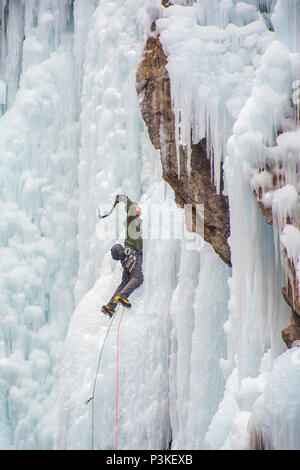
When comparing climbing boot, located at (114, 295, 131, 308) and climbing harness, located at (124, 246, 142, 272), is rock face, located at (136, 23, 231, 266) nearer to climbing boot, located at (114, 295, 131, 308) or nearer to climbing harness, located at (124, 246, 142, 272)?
climbing harness, located at (124, 246, 142, 272)

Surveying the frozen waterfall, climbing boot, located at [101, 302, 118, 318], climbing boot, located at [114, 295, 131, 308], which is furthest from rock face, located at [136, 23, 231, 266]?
climbing boot, located at [101, 302, 118, 318]

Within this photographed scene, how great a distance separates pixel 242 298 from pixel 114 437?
2.29m

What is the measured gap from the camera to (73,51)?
8.34 metres

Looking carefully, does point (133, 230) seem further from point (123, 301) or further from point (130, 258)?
point (123, 301)

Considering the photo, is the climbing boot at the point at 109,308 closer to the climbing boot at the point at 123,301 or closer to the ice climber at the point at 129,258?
the ice climber at the point at 129,258

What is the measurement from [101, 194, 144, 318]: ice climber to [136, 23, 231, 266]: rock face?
3.15 feet

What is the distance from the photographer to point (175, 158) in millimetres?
5137

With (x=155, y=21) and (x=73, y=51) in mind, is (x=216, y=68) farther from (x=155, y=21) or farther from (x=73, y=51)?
(x=73, y=51)

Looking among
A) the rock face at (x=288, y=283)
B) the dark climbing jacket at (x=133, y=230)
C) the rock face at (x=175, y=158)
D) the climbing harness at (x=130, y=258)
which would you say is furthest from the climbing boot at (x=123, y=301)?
the rock face at (x=288, y=283)

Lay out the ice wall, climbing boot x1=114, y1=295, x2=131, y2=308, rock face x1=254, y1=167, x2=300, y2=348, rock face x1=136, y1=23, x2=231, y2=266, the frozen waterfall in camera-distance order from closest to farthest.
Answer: rock face x1=254, y1=167, x2=300, y2=348
the frozen waterfall
rock face x1=136, y1=23, x2=231, y2=266
climbing boot x1=114, y1=295, x2=131, y2=308
the ice wall

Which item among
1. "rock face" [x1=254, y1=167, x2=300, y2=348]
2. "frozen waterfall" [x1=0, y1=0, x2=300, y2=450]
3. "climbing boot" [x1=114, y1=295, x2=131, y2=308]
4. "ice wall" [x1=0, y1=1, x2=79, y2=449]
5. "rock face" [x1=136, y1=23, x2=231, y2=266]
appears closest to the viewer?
"rock face" [x1=254, y1=167, x2=300, y2=348]

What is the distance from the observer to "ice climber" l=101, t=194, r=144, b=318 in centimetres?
605

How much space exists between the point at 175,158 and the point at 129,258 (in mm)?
1355
